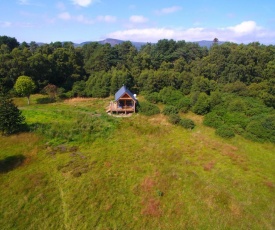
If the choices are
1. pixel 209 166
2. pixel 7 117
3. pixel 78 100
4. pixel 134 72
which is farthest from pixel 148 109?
pixel 7 117

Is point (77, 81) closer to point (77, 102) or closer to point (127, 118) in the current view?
point (77, 102)

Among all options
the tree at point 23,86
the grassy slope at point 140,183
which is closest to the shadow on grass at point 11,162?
the grassy slope at point 140,183

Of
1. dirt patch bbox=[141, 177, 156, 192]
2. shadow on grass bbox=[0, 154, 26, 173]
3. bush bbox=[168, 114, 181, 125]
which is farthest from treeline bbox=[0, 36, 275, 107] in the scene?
dirt patch bbox=[141, 177, 156, 192]

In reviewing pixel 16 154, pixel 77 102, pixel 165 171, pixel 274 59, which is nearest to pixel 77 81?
pixel 77 102

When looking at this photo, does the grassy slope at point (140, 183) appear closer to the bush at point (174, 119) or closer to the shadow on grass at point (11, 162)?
the shadow on grass at point (11, 162)

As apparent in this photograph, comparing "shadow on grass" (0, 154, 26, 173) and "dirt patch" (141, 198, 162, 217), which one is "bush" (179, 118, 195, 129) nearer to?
"dirt patch" (141, 198, 162, 217)
